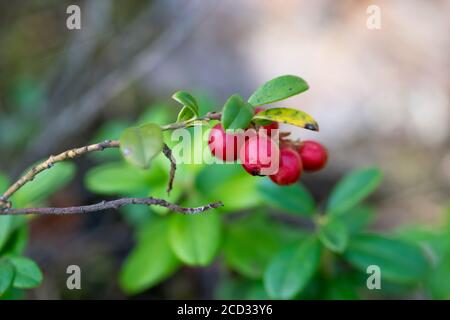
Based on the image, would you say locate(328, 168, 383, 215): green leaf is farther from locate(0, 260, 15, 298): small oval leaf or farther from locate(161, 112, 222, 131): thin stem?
locate(0, 260, 15, 298): small oval leaf

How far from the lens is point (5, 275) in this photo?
122 cm

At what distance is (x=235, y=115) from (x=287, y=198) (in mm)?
735

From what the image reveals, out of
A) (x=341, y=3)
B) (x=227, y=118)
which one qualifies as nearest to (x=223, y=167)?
(x=227, y=118)

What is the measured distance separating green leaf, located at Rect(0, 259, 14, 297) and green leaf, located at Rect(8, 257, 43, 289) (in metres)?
0.02

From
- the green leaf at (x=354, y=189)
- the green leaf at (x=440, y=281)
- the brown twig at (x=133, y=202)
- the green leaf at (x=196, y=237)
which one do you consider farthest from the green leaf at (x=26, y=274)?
the green leaf at (x=440, y=281)

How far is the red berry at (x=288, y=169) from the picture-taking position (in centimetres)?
104

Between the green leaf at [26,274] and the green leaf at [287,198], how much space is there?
→ 677mm

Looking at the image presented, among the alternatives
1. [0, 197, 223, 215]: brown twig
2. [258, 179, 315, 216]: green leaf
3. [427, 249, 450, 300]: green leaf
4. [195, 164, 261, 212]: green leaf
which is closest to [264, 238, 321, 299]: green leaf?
[258, 179, 315, 216]: green leaf

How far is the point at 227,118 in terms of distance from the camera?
975 mm

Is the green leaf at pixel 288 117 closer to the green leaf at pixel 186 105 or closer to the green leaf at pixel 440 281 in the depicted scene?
the green leaf at pixel 186 105

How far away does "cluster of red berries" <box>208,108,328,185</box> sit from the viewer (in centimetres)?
99

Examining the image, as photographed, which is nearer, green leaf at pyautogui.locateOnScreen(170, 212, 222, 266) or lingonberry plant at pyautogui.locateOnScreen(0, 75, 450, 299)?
lingonberry plant at pyautogui.locateOnScreen(0, 75, 450, 299)
